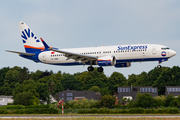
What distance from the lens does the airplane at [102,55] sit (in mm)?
60250

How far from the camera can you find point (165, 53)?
196ft

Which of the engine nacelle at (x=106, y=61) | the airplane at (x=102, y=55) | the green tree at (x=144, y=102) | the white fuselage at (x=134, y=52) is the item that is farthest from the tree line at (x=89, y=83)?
the engine nacelle at (x=106, y=61)

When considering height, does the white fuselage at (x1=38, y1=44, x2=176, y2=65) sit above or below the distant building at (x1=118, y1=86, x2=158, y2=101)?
above

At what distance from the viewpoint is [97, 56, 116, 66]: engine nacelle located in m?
61.1

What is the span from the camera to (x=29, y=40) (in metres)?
75.4

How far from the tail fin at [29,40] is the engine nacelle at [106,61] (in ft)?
54.8

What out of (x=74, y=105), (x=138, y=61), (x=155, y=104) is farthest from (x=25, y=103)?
(x=138, y=61)

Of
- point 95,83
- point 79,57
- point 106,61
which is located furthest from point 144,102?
point 95,83

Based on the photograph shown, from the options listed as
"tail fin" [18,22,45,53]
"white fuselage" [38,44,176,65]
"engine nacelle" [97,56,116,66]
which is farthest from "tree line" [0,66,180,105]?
"engine nacelle" [97,56,116,66]

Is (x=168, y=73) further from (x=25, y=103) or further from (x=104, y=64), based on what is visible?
(x=104, y=64)

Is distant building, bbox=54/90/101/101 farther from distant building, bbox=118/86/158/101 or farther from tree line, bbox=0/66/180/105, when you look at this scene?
distant building, bbox=118/86/158/101

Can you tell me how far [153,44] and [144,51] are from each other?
253cm

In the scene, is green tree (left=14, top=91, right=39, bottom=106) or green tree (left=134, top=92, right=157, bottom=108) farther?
green tree (left=14, top=91, right=39, bottom=106)

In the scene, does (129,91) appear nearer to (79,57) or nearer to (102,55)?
(102,55)
